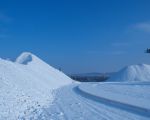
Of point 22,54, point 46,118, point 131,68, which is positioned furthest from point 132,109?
point 131,68

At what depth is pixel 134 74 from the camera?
294 ft

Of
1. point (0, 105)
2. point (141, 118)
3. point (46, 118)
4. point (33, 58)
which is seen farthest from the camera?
point (33, 58)

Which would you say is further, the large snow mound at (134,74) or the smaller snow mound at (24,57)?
the large snow mound at (134,74)

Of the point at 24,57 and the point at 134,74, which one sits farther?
the point at 134,74

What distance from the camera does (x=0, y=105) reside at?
49.5 feet

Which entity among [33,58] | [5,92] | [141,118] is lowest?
[141,118]

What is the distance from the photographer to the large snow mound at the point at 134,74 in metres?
85.8

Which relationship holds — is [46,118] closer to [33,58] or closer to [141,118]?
[141,118]

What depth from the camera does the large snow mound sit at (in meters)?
85.8

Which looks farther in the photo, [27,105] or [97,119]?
[27,105]

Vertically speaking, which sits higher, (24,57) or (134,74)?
(24,57)

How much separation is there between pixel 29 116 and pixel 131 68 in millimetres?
82199

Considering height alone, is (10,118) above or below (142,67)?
below

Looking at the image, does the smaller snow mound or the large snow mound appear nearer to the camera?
the smaller snow mound
